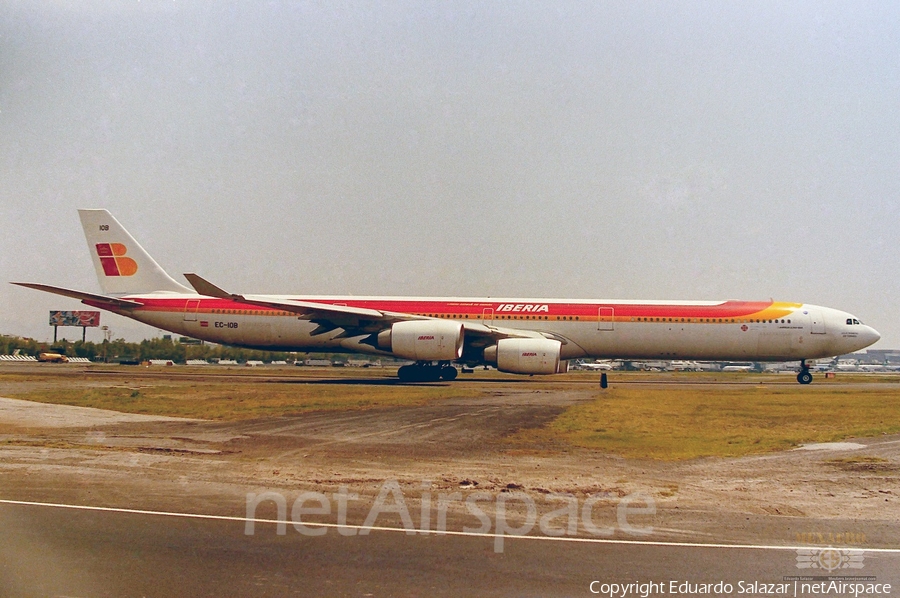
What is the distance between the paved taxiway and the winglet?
13729 millimetres

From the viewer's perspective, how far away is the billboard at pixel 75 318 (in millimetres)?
104438

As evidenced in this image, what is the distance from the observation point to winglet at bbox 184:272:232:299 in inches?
1048

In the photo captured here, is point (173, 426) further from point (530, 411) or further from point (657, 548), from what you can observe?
point (657, 548)

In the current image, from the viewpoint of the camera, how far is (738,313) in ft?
102

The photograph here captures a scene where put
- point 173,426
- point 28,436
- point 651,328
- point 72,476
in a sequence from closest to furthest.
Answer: point 72,476
point 28,436
point 173,426
point 651,328

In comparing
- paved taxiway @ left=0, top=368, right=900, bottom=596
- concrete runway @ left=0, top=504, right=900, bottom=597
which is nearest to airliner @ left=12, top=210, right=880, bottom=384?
paved taxiway @ left=0, top=368, right=900, bottom=596

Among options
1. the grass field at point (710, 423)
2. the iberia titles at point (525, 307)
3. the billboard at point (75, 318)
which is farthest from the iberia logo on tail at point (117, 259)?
the billboard at point (75, 318)

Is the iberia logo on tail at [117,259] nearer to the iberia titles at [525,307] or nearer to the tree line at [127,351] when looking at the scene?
the iberia titles at [525,307]

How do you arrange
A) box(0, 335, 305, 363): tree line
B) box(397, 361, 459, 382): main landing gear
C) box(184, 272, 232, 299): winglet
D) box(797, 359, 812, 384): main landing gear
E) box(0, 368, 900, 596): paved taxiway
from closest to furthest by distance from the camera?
box(0, 368, 900, 596): paved taxiway → box(184, 272, 232, 299): winglet → box(397, 361, 459, 382): main landing gear → box(797, 359, 812, 384): main landing gear → box(0, 335, 305, 363): tree line

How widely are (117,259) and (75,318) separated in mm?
82731

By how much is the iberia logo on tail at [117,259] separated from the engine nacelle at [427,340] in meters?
14.4

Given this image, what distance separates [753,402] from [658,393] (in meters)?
4.05

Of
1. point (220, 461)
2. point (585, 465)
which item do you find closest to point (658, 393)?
point (585, 465)

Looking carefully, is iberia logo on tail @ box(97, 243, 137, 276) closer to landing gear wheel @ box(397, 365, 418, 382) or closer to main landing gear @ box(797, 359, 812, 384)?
landing gear wheel @ box(397, 365, 418, 382)
